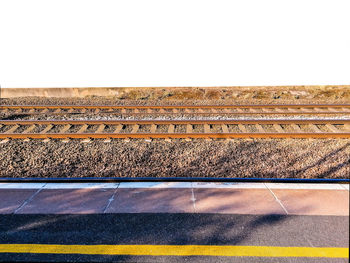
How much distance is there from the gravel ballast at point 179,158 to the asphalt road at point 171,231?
1.63 meters

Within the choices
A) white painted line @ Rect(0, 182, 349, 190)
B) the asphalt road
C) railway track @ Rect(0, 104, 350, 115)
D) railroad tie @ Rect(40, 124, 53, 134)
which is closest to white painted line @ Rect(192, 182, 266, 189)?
white painted line @ Rect(0, 182, 349, 190)

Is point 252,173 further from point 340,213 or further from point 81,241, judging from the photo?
point 81,241

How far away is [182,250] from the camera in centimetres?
334

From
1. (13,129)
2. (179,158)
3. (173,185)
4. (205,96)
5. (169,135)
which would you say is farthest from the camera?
(205,96)

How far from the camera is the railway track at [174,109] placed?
9.62 meters

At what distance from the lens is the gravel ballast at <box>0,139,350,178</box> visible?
5602 mm

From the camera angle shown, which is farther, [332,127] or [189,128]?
[189,128]

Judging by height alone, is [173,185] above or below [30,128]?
below

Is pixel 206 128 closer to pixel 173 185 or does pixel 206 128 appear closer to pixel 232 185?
pixel 232 185

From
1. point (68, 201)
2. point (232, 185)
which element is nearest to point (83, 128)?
point (68, 201)

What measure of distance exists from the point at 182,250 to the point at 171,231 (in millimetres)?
376

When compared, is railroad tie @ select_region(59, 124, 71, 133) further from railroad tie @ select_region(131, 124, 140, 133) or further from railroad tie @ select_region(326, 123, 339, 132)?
railroad tie @ select_region(326, 123, 339, 132)

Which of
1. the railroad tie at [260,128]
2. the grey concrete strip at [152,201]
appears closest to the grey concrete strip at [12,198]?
the grey concrete strip at [152,201]

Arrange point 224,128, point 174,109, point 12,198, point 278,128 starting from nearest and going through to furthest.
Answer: point 12,198 → point 278,128 → point 224,128 → point 174,109
